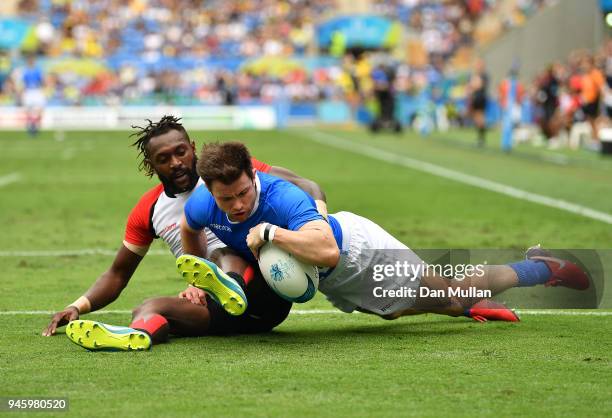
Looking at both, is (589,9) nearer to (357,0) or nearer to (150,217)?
(357,0)

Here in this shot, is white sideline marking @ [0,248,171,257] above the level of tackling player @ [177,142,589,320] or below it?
below

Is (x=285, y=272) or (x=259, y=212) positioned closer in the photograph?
(x=285, y=272)

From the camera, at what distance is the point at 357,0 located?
184ft

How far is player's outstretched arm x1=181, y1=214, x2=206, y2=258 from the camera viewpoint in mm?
6645

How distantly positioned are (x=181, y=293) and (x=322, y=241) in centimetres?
103

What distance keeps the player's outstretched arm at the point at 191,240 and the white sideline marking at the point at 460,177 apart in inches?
301

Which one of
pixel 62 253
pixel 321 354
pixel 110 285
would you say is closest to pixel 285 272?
pixel 321 354

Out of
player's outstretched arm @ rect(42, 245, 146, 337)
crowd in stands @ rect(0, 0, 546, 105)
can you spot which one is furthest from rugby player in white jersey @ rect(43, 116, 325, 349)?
crowd in stands @ rect(0, 0, 546, 105)

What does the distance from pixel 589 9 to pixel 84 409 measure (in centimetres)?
3145

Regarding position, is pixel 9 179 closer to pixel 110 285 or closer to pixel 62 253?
A: pixel 62 253

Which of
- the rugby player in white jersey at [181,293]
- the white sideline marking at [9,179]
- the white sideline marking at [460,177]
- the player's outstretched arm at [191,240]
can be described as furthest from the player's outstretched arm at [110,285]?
the white sideline marking at [9,179]

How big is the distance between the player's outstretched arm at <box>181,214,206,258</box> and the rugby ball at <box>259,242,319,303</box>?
1.67ft

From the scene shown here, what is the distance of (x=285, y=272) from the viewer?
6277mm

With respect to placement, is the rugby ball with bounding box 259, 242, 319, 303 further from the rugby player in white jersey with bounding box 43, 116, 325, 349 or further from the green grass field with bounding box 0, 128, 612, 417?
the green grass field with bounding box 0, 128, 612, 417
